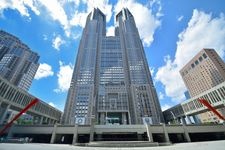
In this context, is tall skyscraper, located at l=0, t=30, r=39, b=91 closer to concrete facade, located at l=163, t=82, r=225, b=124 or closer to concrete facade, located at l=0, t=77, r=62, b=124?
concrete facade, located at l=0, t=77, r=62, b=124

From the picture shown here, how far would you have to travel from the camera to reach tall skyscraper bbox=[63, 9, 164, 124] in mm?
83750

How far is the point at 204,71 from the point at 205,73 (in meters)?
1.78

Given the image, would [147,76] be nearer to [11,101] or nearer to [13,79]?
[11,101]

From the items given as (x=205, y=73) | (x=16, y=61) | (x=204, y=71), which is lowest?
(x=205, y=73)

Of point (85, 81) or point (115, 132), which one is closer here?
point (115, 132)

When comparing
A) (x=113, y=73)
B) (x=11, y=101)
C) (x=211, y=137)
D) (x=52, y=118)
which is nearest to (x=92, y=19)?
(x=113, y=73)

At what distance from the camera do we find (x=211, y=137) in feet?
145

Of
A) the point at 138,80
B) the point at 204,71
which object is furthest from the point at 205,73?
the point at 138,80

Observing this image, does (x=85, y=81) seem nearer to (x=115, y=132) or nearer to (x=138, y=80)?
(x=138, y=80)

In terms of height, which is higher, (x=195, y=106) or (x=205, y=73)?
(x=205, y=73)

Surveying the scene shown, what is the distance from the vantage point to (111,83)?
102m

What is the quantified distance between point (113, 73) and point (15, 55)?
95.5m

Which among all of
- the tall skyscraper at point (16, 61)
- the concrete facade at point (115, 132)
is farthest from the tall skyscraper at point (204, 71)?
the tall skyscraper at point (16, 61)

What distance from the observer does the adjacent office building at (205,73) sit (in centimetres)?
10375
